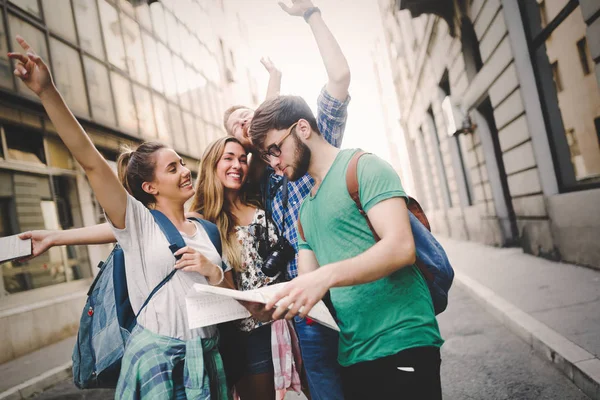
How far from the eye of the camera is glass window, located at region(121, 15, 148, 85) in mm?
11977

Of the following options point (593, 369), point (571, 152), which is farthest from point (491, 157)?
point (593, 369)

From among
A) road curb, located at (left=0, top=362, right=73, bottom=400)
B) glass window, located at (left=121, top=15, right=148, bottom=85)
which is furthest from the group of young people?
glass window, located at (left=121, top=15, right=148, bottom=85)

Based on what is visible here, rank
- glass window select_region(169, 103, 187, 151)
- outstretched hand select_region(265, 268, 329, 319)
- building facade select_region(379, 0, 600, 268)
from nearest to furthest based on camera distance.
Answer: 1. outstretched hand select_region(265, 268, 329, 319)
2. building facade select_region(379, 0, 600, 268)
3. glass window select_region(169, 103, 187, 151)

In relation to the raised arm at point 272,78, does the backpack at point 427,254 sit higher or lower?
lower

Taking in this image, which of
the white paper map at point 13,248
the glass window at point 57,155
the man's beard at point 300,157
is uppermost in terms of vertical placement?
the glass window at point 57,155

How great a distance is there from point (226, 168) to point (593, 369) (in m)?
2.89

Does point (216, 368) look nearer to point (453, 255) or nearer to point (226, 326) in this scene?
point (226, 326)

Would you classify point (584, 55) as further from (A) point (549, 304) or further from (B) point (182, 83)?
(B) point (182, 83)

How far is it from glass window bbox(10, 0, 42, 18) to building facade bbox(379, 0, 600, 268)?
869 centimetres

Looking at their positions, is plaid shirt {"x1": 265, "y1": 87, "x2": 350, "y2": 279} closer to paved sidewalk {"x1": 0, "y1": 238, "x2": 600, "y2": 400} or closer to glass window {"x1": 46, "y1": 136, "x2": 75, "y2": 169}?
paved sidewalk {"x1": 0, "y1": 238, "x2": 600, "y2": 400}

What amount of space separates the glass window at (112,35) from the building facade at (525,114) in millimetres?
8402

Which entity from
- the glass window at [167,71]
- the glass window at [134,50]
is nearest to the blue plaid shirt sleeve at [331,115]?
the glass window at [134,50]

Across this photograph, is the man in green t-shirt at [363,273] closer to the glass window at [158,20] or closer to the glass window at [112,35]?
the glass window at [112,35]

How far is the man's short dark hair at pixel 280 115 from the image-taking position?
62.1 inches
